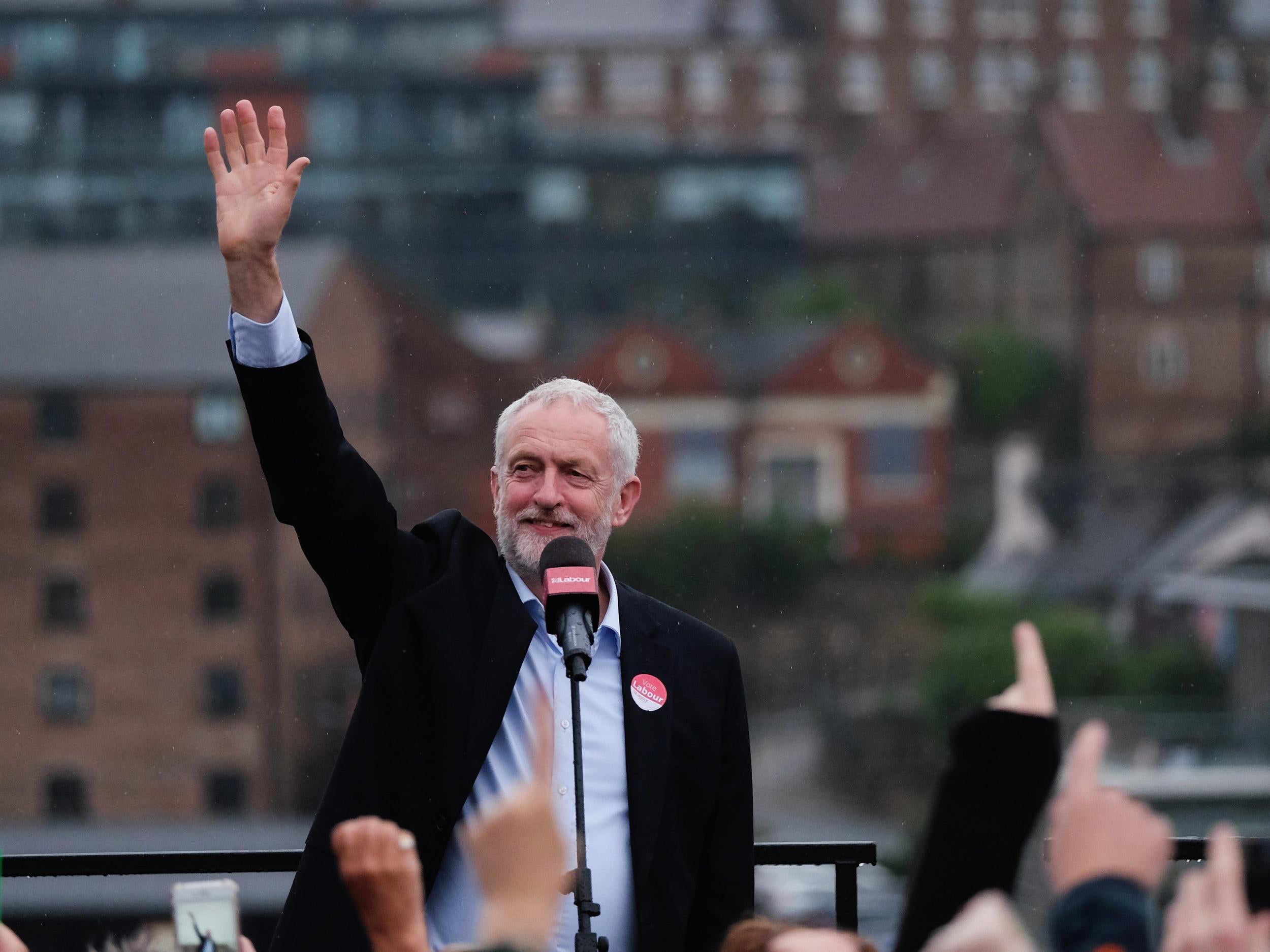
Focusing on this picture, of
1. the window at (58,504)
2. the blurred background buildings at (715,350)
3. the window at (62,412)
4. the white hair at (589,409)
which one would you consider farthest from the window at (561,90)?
the white hair at (589,409)

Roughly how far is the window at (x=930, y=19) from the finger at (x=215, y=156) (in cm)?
6166

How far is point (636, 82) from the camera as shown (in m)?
61.0

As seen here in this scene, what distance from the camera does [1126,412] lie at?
5225 cm

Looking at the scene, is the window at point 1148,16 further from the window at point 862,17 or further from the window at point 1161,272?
the window at point 1161,272

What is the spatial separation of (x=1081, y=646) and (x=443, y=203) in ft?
74.8

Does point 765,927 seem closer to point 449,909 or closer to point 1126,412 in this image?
point 449,909

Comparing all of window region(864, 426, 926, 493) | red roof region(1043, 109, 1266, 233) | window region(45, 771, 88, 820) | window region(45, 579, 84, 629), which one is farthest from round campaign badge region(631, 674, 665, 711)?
red roof region(1043, 109, 1266, 233)

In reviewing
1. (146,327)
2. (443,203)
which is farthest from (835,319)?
(146,327)

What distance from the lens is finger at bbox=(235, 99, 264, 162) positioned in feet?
6.07

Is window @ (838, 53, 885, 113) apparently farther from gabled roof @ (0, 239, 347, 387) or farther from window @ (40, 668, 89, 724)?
window @ (40, 668, 89, 724)

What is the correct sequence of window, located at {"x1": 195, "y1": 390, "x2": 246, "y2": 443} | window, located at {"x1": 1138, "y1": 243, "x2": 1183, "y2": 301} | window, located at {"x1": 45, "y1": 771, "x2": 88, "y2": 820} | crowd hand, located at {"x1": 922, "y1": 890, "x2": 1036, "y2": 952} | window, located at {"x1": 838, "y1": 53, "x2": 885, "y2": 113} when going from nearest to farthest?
crowd hand, located at {"x1": 922, "y1": 890, "x2": 1036, "y2": 952}, window, located at {"x1": 45, "y1": 771, "x2": 88, "y2": 820}, window, located at {"x1": 195, "y1": 390, "x2": 246, "y2": 443}, window, located at {"x1": 1138, "y1": 243, "x2": 1183, "y2": 301}, window, located at {"x1": 838, "y1": 53, "x2": 885, "y2": 113}

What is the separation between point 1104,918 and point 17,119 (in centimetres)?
5978

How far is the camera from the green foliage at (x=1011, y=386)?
5188 cm

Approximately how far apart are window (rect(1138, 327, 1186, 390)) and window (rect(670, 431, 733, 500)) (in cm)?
1147
